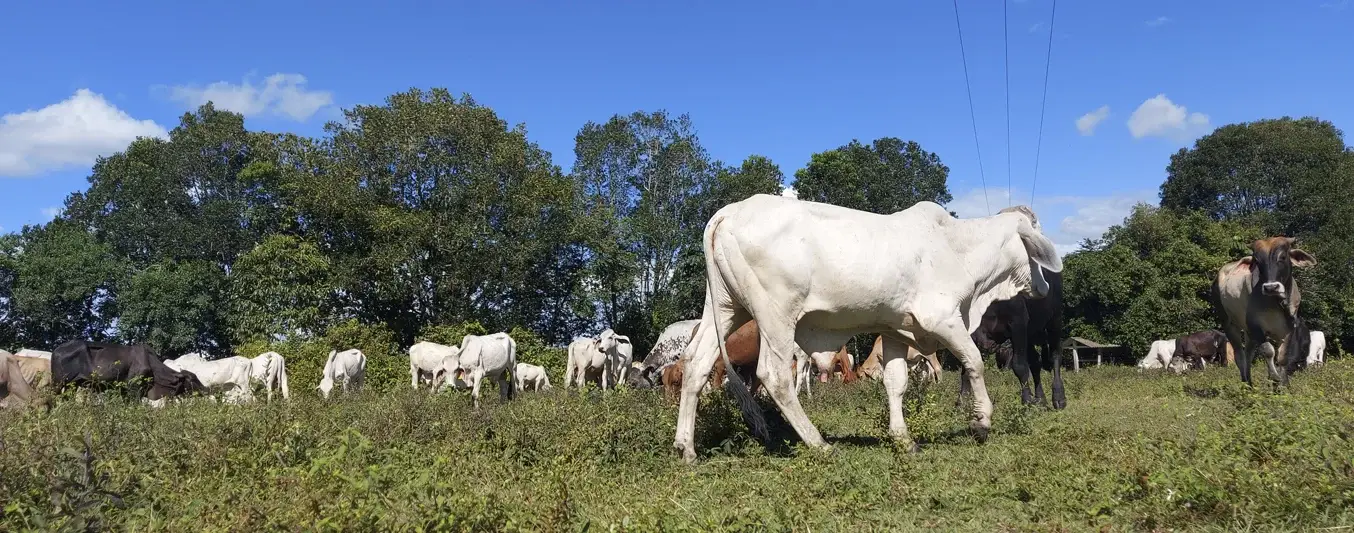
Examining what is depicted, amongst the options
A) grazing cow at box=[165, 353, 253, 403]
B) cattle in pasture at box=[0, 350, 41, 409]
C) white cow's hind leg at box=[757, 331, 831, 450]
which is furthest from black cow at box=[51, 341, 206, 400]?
white cow's hind leg at box=[757, 331, 831, 450]

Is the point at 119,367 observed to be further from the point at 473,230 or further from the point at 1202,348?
the point at 1202,348

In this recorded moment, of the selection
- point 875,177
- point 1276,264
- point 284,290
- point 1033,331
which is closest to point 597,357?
point 284,290

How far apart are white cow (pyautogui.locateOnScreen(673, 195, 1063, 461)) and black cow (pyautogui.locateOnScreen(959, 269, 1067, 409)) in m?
3.29

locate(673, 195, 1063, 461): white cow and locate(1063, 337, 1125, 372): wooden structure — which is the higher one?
locate(1063, 337, 1125, 372): wooden structure

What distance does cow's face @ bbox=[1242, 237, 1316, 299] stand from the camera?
11156 mm

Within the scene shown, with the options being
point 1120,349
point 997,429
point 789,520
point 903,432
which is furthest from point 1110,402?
point 1120,349

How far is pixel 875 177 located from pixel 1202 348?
18.2m

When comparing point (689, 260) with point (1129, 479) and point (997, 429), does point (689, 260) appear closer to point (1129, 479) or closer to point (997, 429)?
point (997, 429)

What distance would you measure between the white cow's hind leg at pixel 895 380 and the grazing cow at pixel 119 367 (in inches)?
559

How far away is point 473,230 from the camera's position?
3069 cm

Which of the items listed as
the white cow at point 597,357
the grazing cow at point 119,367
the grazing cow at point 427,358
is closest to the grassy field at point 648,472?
the grazing cow at point 119,367

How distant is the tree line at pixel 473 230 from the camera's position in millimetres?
31375

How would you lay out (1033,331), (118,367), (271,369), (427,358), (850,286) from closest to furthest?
(850,286) < (1033,331) < (118,367) < (427,358) < (271,369)

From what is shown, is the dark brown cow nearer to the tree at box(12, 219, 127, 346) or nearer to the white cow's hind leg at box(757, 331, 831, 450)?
the white cow's hind leg at box(757, 331, 831, 450)
